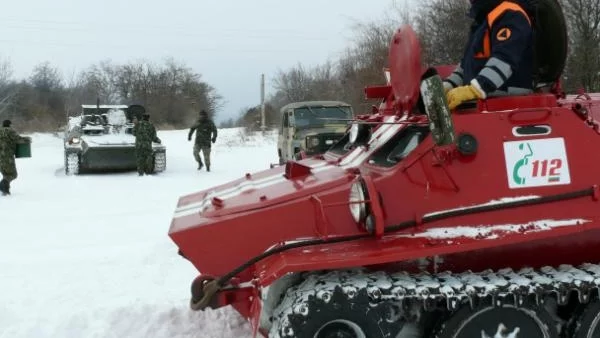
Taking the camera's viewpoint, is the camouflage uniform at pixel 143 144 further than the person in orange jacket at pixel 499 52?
Yes

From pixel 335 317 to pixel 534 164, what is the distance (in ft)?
4.82

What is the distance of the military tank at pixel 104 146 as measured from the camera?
1498 centimetres

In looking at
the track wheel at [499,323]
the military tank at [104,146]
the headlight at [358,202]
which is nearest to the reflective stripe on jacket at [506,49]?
the headlight at [358,202]

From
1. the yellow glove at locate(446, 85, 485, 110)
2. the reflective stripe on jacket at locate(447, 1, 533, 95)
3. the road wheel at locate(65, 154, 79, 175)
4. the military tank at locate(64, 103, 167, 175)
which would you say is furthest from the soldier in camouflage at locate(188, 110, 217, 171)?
the yellow glove at locate(446, 85, 485, 110)

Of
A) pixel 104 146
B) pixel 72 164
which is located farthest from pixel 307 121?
pixel 72 164

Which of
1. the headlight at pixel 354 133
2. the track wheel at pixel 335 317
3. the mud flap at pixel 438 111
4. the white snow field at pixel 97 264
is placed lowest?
the white snow field at pixel 97 264

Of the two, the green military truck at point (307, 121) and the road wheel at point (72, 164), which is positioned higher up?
the green military truck at point (307, 121)

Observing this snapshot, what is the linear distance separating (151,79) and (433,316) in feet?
178

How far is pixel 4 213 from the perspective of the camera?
10.2 m

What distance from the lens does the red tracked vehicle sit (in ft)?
10.8

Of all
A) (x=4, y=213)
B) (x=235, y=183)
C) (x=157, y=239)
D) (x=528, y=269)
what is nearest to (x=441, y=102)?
(x=528, y=269)

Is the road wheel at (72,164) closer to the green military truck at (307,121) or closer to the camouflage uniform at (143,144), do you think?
the camouflage uniform at (143,144)

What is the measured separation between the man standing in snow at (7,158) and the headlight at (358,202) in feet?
33.5

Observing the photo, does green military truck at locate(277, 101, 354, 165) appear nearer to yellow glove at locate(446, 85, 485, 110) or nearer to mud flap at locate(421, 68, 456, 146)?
yellow glove at locate(446, 85, 485, 110)
